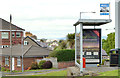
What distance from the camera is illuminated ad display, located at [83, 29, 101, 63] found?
18469 millimetres

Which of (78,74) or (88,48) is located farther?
(88,48)

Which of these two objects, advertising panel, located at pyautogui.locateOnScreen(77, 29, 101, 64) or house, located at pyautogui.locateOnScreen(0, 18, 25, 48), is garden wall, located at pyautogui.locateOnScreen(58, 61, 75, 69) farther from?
house, located at pyautogui.locateOnScreen(0, 18, 25, 48)

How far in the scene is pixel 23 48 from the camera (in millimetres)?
39625

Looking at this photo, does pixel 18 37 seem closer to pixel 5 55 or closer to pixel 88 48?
A: pixel 5 55

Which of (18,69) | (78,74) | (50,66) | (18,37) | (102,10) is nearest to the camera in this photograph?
(78,74)

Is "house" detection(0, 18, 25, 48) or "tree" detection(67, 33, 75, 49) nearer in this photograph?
"tree" detection(67, 33, 75, 49)

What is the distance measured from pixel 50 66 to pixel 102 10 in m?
15.1

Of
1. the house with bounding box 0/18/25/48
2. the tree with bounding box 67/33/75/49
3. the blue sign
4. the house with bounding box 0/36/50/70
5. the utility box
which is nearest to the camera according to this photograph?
the blue sign

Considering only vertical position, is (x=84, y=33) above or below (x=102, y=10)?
below

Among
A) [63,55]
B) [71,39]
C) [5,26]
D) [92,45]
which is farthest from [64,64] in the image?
[5,26]

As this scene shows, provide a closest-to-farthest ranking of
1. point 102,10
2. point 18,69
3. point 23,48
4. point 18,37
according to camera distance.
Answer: point 102,10
point 18,69
point 23,48
point 18,37

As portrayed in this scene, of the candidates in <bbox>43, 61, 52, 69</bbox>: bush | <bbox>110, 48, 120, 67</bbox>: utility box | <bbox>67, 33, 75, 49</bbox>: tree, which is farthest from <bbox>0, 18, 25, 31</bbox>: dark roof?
<bbox>110, 48, 120, 67</bbox>: utility box

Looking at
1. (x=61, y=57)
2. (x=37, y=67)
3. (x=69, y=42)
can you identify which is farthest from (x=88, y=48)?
(x=69, y=42)

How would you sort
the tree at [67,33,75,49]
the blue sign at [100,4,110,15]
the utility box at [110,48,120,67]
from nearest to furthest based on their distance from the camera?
1. the blue sign at [100,4,110,15]
2. the utility box at [110,48,120,67]
3. the tree at [67,33,75,49]
